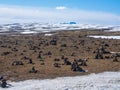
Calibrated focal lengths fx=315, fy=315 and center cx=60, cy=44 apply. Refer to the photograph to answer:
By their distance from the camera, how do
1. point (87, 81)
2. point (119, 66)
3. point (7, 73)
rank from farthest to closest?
point (119, 66) < point (7, 73) < point (87, 81)

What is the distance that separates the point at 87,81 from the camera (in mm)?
29094

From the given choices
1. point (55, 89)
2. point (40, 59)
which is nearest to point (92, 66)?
point (40, 59)

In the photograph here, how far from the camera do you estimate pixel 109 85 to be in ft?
93.0

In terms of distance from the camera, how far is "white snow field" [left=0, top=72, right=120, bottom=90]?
2714cm

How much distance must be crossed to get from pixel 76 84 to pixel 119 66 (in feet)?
37.9

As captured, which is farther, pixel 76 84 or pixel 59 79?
pixel 59 79

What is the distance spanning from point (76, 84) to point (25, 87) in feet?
15.0

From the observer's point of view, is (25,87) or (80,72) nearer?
(25,87)

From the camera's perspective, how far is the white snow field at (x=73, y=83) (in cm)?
2714

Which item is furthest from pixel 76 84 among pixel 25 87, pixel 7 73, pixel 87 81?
pixel 7 73

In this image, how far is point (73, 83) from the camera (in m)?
28.4

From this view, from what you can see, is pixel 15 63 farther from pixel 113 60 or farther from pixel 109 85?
pixel 109 85

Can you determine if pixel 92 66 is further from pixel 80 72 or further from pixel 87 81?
pixel 87 81

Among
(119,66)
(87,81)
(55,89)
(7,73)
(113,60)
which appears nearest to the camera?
(55,89)
